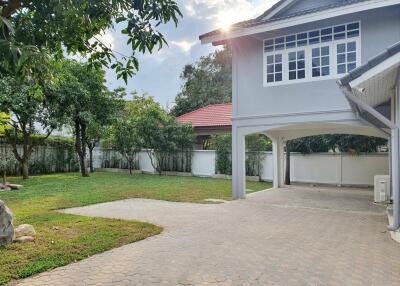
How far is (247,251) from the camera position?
649cm

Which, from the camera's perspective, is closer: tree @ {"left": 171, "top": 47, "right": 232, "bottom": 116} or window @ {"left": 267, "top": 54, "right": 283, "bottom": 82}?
window @ {"left": 267, "top": 54, "right": 283, "bottom": 82}

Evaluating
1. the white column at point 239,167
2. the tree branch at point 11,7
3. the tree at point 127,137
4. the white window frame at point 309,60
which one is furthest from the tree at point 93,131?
the tree branch at point 11,7

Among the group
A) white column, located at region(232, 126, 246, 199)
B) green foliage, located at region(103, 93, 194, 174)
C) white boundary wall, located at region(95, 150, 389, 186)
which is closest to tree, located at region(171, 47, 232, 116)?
green foliage, located at region(103, 93, 194, 174)

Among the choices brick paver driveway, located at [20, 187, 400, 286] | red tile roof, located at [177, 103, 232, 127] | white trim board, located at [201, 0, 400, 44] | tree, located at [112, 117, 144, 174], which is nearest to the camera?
brick paver driveway, located at [20, 187, 400, 286]

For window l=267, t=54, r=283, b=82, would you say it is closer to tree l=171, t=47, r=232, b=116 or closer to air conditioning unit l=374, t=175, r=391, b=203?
air conditioning unit l=374, t=175, r=391, b=203

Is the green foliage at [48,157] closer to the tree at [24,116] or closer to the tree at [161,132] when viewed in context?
the tree at [24,116]

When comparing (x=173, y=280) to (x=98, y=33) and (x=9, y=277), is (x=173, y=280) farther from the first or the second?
(x=98, y=33)

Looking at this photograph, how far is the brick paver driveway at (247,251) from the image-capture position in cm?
516

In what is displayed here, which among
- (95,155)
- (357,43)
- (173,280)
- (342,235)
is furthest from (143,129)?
(173,280)

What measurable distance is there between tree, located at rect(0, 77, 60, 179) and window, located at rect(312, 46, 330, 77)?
37.1ft

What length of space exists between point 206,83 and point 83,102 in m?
21.0

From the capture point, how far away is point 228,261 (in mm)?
5906

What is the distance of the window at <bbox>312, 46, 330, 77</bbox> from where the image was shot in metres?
12.0

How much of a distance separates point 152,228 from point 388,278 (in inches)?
188
